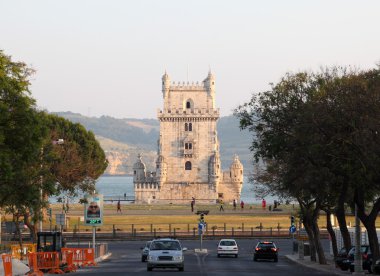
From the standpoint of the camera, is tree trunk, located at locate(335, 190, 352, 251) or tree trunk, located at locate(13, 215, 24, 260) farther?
tree trunk, located at locate(13, 215, 24, 260)

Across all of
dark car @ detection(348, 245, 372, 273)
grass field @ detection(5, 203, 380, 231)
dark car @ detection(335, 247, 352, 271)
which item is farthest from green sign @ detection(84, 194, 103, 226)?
grass field @ detection(5, 203, 380, 231)

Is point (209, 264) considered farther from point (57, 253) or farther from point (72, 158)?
point (72, 158)

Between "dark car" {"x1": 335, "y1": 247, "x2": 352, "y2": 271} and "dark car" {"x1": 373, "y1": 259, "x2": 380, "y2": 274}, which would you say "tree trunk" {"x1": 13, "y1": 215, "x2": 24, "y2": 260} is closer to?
"dark car" {"x1": 335, "y1": 247, "x2": 352, "y2": 271}

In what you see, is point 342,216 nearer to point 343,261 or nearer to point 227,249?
point 343,261

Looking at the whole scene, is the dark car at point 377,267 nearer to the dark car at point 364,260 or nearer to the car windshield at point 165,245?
the dark car at point 364,260

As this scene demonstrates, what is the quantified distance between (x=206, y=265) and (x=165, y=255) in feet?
27.5

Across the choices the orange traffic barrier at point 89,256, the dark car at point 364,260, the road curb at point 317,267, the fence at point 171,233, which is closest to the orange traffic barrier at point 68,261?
the orange traffic barrier at point 89,256

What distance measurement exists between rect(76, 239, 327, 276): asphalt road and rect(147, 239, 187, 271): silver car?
1.28 ft

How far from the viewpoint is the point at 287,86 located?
56250mm

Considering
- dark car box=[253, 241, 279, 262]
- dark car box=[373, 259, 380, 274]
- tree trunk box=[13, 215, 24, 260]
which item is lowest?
dark car box=[373, 259, 380, 274]

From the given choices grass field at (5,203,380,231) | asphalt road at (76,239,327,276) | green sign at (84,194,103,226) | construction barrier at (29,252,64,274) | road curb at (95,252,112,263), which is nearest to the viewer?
construction barrier at (29,252,64,274)

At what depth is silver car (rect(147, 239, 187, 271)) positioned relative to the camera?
54.9 m

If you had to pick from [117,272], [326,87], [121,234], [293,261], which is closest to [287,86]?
[326,87]

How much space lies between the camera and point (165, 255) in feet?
181
